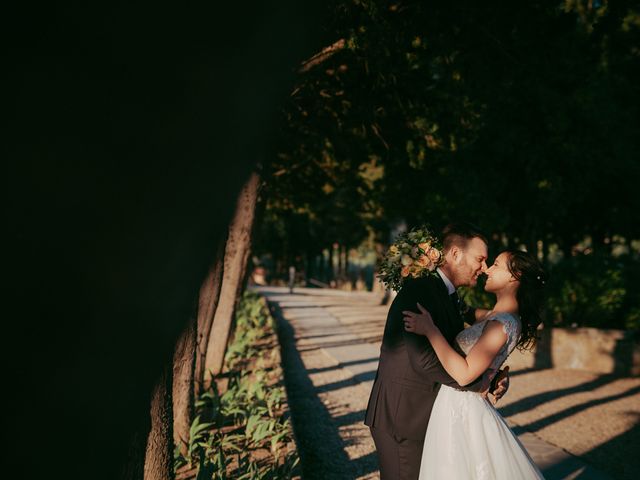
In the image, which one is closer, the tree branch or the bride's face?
the bride's face

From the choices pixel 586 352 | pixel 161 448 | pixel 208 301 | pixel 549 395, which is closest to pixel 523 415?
pixel 549 395

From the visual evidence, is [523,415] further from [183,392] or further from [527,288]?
[183,392]

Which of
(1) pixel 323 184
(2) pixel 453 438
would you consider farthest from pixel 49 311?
(1) pixel 323 184

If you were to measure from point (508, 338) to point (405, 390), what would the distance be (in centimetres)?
64

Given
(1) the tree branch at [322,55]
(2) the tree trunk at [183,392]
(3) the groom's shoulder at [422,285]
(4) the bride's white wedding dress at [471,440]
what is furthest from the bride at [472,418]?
(1) the tree branch at [322,55]

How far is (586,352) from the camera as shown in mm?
8922

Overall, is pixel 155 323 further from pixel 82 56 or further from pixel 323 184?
pixel 323 184

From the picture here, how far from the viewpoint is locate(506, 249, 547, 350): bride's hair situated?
9.27 ft

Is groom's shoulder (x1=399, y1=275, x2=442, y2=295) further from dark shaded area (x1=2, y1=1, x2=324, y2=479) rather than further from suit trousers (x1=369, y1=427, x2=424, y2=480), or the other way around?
dark shaded area (x1=2, y1=1, x2=324, y2=479)

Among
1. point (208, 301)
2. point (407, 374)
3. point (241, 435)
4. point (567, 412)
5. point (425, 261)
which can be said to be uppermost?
point (425, 261)

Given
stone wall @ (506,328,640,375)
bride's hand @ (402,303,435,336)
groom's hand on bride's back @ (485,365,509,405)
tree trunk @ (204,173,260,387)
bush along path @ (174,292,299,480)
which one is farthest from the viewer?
stone wall @ (506,328,640,375)

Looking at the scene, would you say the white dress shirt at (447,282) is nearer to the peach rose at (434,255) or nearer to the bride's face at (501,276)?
the peach rose at (434,255)

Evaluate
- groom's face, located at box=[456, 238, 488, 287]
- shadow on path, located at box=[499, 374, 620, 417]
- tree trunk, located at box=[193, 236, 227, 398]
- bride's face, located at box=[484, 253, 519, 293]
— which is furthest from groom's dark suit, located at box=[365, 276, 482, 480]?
shadow on path, located at box=[499, 374, 620, 417]

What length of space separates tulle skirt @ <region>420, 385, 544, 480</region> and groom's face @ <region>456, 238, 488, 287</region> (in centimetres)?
69
